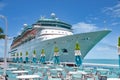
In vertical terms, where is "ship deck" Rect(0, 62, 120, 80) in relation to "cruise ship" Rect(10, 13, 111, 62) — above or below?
below

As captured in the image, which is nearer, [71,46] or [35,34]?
[71,46]

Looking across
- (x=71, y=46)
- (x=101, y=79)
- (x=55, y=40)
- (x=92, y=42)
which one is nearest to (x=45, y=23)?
(x=55, y=40)

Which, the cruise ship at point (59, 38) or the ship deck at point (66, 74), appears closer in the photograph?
the ship deck at point (66, 74)

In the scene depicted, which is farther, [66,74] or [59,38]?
[59,38]

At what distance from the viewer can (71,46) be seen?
2947 centimetres

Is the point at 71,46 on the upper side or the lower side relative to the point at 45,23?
lower

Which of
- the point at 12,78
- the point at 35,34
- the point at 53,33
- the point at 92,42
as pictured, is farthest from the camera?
the point at 35,34

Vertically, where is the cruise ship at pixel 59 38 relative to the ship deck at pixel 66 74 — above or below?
above

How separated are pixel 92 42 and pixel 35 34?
45.1ft

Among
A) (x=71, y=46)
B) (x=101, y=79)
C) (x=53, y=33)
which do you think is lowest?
(x=101, y=79)

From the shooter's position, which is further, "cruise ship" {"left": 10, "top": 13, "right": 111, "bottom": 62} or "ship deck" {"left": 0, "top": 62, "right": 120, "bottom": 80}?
"cruise ship" {"left": 10, "top": 13, "right": 111, "bottom": 62}

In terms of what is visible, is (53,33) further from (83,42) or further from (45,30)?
(83,42)

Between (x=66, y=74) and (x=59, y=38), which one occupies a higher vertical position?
(x=59, y=38)

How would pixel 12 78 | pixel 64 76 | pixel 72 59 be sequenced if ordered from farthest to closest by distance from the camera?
pixel 72 59
pixel 64 76
pixel 12 78
